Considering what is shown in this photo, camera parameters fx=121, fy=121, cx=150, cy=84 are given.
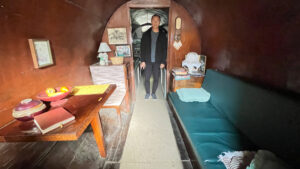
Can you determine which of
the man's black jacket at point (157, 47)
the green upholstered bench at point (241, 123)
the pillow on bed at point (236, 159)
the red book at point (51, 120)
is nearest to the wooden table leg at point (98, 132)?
the red book at point (51, 120)

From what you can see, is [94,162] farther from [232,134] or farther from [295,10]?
[295,10]

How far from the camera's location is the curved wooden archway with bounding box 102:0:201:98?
8.63 ft

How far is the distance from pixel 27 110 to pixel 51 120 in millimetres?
190

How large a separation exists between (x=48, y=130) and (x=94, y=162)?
0.88 metres

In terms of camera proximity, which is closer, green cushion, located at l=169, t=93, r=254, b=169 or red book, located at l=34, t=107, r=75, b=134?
red book, located at l=34, t=107, r=75, b=134

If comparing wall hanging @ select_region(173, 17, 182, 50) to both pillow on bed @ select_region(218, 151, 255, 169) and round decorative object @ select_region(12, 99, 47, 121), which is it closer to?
pillow on bed @ select_region(218, 151, 255, 169)

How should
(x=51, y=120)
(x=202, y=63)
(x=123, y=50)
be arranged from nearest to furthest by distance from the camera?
(x=51, y=120) → (x=202, y=63) → (x=123, y=50)

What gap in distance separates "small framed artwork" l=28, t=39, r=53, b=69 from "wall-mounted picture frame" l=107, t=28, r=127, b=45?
160cm

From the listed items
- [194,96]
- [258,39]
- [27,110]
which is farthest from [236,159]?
[27,110]

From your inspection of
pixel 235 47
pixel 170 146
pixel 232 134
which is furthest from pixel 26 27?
pixel 235 47

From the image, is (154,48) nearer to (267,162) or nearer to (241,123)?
(241,123)

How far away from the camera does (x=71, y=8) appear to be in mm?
1672

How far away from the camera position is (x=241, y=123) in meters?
1.22

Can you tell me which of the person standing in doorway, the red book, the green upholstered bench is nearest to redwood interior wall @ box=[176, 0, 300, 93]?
the green upholstered bench
